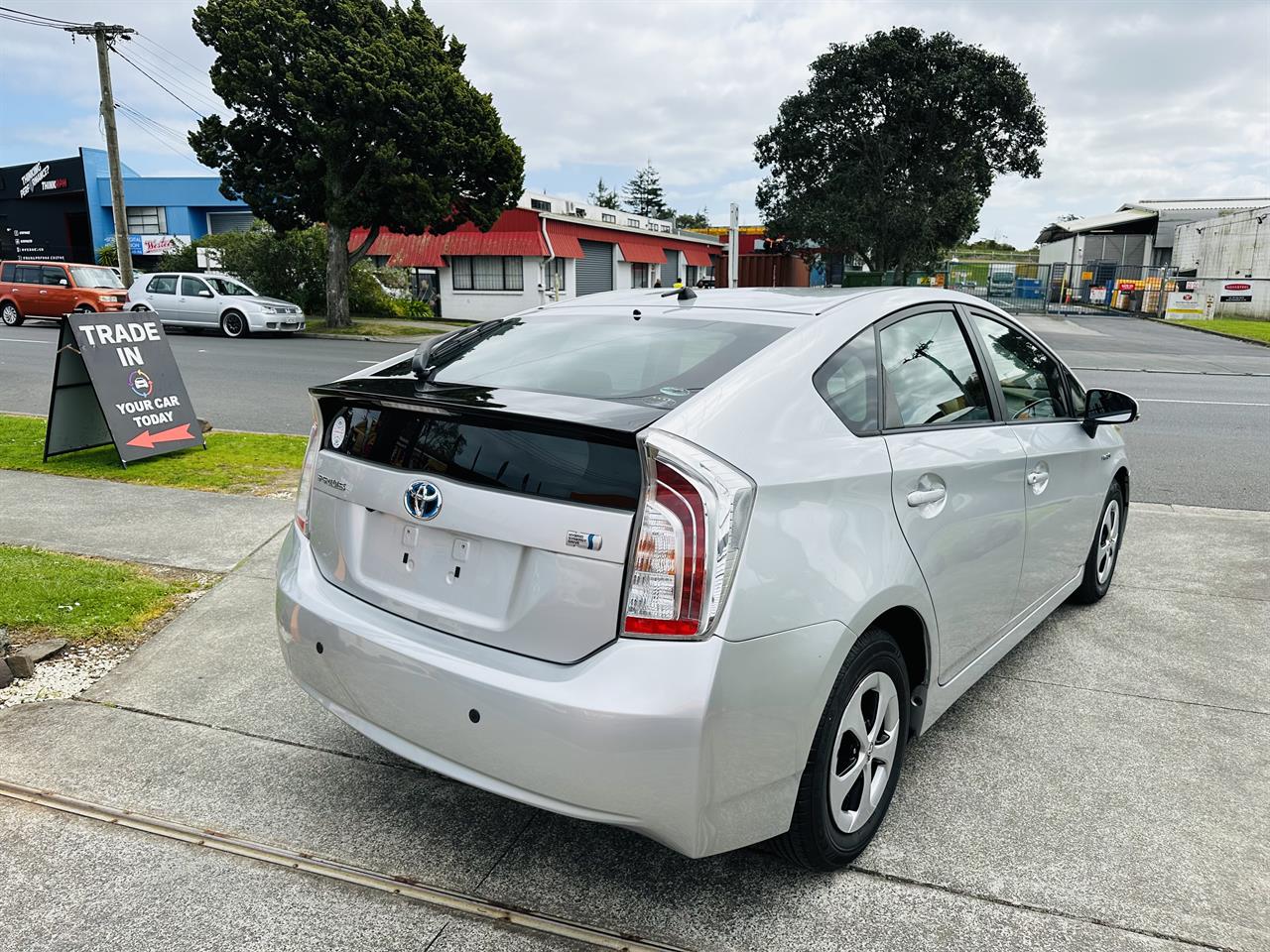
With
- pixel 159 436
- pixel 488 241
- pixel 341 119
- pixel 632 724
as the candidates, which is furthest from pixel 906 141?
pixel 632 724

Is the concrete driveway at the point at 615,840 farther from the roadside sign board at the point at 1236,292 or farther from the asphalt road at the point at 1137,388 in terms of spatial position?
the roadside sign board at the point at 1236,292

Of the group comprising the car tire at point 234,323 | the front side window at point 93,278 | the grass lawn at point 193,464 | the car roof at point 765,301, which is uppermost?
the front side window at point 93,278

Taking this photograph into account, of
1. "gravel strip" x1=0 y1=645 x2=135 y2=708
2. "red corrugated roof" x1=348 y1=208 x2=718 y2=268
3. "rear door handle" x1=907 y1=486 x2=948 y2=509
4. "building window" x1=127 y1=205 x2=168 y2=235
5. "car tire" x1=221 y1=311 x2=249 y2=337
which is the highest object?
"building window" x1=127 y1=205 x2=168 y2=235

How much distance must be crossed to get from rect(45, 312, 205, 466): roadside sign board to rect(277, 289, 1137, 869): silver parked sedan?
5.46 m

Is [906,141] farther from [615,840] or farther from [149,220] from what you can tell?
[615,840]

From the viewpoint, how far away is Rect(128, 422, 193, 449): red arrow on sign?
7.70 metres

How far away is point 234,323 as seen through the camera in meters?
23.5

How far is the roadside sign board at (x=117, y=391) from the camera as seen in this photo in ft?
24.4

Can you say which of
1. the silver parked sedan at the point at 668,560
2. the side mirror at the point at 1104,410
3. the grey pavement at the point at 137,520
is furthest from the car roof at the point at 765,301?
the grey pavement at the point at 137,520

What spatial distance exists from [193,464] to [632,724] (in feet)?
22.4

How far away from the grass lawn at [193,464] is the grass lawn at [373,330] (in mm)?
17128

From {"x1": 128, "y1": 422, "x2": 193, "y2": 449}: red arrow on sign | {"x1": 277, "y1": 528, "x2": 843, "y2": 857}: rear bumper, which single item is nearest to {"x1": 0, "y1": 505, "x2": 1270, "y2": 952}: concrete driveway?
{"x1": 277, "y1": 528, "x2": 843, "y2": 857}: rear bumper

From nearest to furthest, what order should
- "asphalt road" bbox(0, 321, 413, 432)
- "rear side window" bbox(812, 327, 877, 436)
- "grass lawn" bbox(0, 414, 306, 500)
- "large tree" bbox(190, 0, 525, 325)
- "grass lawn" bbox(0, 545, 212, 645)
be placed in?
"rear side window" bbox(812, 327, 877, 436) < "grass lawn" bbox(0, 545, 212, 645) < "grass lawn" bbox(0, 414, 306, 500) < "asphalt road" bbox(0, 321, 413, 432) < "large tree" bbox(190, 0, 525, 325)

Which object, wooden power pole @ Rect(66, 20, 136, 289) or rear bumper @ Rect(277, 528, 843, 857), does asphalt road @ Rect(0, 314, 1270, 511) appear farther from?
rear bumper @ Rect(277, 528, 843, 857)
